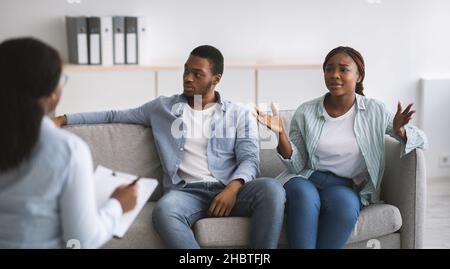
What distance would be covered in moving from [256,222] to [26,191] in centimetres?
74

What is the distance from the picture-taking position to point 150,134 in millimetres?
2119

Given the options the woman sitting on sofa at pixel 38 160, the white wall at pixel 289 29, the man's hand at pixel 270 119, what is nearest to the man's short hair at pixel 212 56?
the man's hand at pixel 270 119

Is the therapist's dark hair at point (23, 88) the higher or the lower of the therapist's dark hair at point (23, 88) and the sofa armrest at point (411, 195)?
the higher

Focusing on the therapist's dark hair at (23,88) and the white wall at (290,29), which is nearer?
the therapist's dark hair at (23,88)

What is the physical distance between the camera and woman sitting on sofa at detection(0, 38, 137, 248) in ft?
4.16

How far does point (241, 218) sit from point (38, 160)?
763 millimetres

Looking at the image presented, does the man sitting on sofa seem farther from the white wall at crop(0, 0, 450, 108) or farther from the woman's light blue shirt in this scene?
the white wall at crop(0, 0, 450, 108)

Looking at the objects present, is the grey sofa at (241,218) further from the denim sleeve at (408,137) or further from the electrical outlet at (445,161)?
the electrical outlet at (445,161)

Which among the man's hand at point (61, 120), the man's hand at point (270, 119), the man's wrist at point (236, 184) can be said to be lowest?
the man's wrist at point (236, 184)

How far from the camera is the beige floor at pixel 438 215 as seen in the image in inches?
85.9

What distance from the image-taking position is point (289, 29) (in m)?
3.23

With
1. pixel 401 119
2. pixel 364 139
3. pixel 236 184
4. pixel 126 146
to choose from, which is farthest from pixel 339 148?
pixel 126 146
